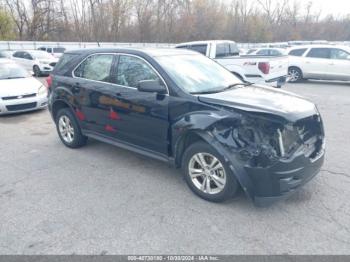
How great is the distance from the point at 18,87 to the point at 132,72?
5085mm

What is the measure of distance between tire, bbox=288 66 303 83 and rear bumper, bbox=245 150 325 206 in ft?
38.2

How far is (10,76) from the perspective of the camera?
8148mm

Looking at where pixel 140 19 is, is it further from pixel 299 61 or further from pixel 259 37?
pixel 299 61

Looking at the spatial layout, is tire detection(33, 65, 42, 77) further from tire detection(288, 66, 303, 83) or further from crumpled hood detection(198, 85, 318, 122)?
crumpled hood detection(198, 85, 318, 122)

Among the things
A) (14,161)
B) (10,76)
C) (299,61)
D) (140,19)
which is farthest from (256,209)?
(140,19)

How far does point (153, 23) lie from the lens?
4041 centimetres

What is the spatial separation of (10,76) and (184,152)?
700 centimetres

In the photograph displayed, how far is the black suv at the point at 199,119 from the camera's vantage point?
287cm

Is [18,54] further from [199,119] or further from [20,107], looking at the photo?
[199,119]

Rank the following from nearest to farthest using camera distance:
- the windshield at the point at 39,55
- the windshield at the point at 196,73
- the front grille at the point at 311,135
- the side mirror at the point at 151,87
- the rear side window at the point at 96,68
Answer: the front grille at the point at 311,135
the side mirror at the point at 151,87
the windshield at the point at 196,73
the rear side window at the point at 96,68
the windshield at the point at 39,55

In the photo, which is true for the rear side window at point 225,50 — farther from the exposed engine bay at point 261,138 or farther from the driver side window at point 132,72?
the exposed engine bay at point 261,138

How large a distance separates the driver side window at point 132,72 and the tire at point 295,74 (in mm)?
11279

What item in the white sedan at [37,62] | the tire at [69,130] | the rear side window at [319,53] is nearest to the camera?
the tire at [69,130]

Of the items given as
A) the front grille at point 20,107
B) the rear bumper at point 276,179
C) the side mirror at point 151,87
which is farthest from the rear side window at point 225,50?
the rear bumper at point 276,179
